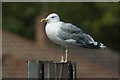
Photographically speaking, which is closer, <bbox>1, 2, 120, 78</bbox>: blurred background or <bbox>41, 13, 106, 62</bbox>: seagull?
<bbox>41, 13, 106, 62</bbox>: seagull

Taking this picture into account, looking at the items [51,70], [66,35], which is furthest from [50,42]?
[51,70]

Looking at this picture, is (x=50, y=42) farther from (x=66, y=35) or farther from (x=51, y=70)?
(x=51, y=70)

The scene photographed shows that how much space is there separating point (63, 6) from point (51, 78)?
593 inches

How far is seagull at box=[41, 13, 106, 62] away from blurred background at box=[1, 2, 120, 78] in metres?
5.54

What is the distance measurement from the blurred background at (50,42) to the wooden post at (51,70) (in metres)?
5.94

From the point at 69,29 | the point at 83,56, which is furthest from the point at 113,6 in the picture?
the point at 69,29

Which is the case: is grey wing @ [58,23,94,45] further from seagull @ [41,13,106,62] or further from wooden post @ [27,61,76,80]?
wooden post @ [27,61,76,80]

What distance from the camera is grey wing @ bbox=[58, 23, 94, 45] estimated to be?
477 centimetres

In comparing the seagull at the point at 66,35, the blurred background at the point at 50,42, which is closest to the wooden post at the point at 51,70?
the seagull at the point at 66,35

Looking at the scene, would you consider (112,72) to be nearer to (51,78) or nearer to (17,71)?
(17,71)

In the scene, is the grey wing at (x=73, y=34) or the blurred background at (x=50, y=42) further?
the blurred background at (x=50, y=42)

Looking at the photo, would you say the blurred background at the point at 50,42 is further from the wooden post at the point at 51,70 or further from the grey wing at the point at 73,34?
the wooden post at the point at 51,70

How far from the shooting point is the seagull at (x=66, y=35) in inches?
186

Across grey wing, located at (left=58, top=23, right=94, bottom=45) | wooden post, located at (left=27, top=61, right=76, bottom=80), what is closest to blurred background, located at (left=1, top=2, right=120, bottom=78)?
grey wing, located at (left=58, top=23, right=94, bottom=45)
